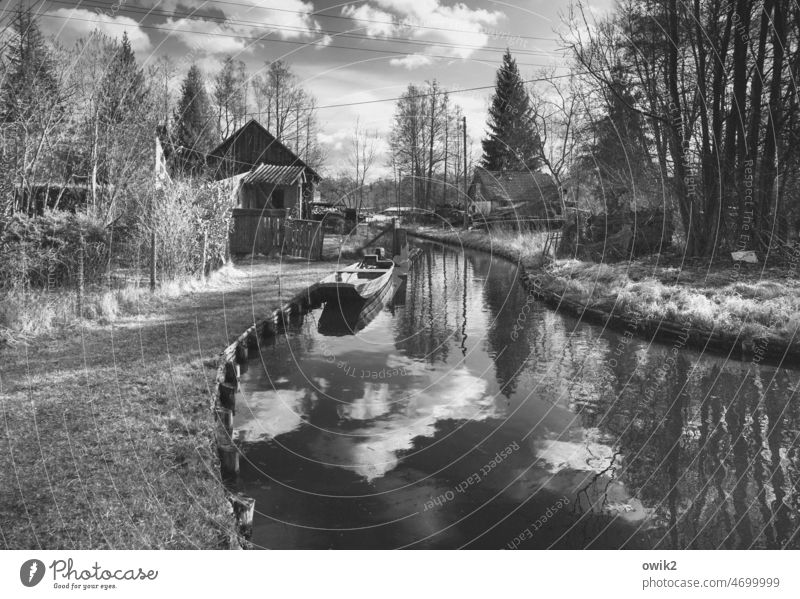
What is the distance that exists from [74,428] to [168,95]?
18.3 meters

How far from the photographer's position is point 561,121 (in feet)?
90.7

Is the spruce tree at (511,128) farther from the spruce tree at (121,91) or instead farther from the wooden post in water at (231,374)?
the wooden post in water at (231,374)

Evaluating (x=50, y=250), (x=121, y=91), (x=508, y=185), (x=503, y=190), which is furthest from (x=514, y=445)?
(x=508, y=185)

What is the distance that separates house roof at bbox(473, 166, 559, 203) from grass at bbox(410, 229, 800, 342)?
94.4 ft

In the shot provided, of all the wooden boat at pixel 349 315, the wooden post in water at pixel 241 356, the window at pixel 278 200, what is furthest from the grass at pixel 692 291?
the window at pixel 278 200

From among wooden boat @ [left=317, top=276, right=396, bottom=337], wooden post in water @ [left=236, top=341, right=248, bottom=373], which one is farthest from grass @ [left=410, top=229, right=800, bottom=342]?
wooden post in water @ [left=236, top=341, right=248, bottom=373]

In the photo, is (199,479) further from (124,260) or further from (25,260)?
(124,260)

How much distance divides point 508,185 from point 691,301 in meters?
41.1

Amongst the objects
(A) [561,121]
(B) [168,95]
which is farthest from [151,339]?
(A) [561,121]

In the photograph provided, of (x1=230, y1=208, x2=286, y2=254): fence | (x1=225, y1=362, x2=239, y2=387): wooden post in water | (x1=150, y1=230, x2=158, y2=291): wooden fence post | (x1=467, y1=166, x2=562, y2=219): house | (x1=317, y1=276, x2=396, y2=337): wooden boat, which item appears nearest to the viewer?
(x1=225, y1=362, x2=239, y2=387): wooden post in water

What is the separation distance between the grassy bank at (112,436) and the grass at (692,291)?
10980mm

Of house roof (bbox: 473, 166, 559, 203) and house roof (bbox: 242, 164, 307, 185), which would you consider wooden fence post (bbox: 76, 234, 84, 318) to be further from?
house roof (bbox: 473, 166, 559, 203)

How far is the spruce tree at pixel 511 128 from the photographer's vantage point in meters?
29.9

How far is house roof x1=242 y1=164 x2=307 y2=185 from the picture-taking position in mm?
30547
